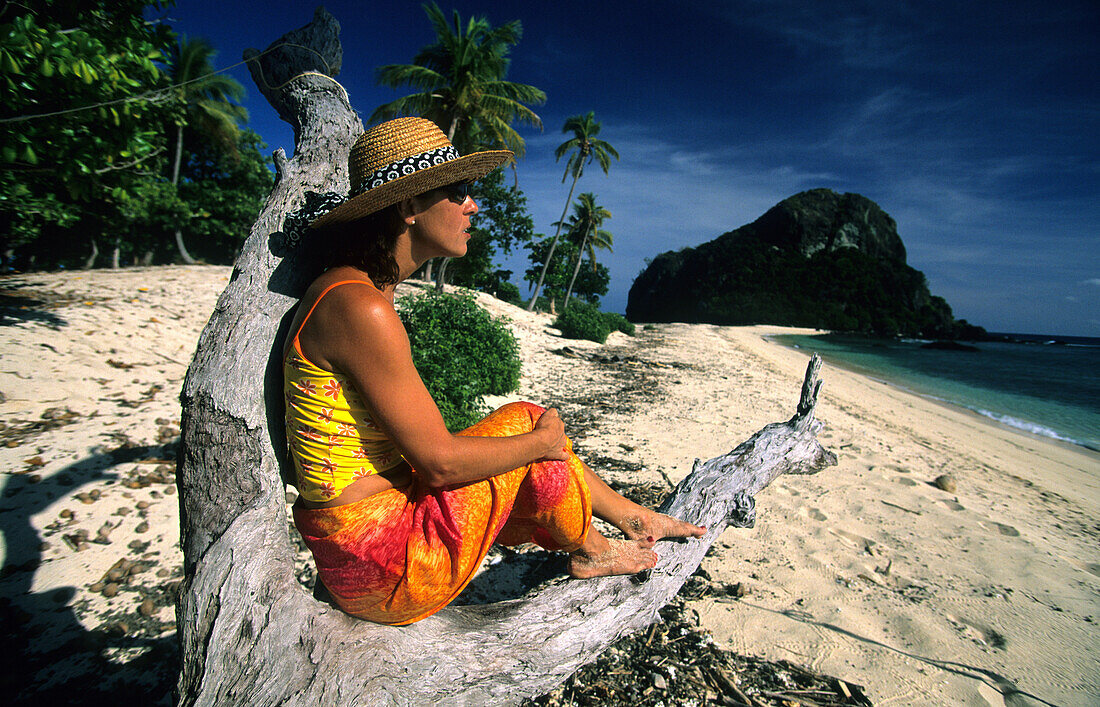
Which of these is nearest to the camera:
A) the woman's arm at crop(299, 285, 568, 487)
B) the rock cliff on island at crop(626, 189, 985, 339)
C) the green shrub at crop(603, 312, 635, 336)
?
the woman's arm at crop(299, 285, 568, 487)

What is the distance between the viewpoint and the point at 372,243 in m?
1.53

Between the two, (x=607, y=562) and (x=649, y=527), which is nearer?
(x=607, y=562)

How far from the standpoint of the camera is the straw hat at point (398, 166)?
1.44m

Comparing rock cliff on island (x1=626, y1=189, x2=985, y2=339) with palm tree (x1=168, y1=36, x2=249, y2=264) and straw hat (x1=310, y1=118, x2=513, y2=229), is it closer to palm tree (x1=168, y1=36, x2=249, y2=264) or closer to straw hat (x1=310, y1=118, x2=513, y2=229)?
palm tree (x1=168, y1=36, x2=249, y2=264)

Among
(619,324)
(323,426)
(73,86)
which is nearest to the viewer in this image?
(323,426)

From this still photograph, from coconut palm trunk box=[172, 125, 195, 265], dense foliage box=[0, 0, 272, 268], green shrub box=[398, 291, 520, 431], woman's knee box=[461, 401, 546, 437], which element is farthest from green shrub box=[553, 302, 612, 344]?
coconut palm trunk box=[172, 125, 195, 265]

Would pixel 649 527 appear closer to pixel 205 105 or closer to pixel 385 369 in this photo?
pixel 385 369

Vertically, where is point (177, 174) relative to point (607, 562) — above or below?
above

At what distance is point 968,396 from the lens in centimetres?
1529

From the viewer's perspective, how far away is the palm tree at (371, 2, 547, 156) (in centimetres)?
1628

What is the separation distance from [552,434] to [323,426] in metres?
0.77

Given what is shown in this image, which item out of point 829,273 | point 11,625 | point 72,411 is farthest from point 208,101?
point 829,273

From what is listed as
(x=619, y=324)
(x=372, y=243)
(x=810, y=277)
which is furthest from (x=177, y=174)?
(x=810, y=277)

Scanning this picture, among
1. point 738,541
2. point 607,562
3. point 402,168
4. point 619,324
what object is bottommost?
point 738,541
